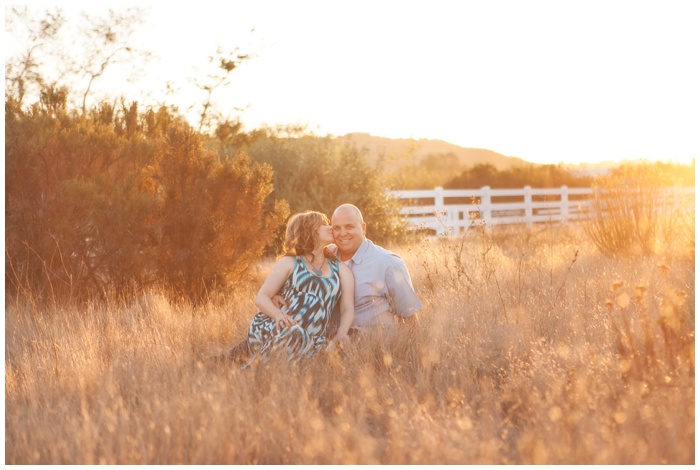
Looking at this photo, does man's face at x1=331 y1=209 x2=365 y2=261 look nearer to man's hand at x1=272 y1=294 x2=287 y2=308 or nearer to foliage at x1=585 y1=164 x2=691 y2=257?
man's hand at x1=272 y1=294 x2=287 y2=308

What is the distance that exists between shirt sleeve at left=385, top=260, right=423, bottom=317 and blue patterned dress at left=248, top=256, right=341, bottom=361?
41 cm

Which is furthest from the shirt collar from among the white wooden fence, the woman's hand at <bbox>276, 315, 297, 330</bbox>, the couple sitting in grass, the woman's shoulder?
the white wooden fence

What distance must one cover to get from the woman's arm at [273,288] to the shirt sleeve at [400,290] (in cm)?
72

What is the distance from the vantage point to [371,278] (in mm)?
4828

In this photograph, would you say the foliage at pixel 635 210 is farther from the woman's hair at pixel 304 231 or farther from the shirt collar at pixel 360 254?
the woman's hair at pixel 304 231

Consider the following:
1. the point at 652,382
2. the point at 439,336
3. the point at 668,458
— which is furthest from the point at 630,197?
the point at 668,458

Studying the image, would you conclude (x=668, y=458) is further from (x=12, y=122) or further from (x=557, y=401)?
(x=12, y=122)

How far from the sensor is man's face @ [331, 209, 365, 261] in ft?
16.0

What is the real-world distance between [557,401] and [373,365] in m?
1.17

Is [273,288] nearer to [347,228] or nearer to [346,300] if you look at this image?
[346,300]

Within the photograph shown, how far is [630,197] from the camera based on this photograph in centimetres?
954

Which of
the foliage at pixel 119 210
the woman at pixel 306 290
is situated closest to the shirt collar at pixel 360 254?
the woman at pixel 306 290

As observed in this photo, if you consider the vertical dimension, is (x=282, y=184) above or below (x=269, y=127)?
below

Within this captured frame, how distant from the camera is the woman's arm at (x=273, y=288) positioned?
4.42 meters
